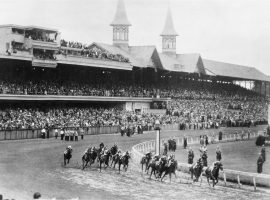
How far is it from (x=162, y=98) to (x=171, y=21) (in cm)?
2886

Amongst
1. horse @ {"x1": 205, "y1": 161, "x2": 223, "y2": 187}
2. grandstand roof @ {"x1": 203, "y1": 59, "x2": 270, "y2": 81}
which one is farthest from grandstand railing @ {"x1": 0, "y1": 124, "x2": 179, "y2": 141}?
grandstand roof @ {"x1": 203, "y1": 59, "x2": 270, "y2": 81}

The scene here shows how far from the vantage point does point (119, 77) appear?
5416 cm

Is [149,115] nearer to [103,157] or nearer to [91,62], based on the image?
[91,62]

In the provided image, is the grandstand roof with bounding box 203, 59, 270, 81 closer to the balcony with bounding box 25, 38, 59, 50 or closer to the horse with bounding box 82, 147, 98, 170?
the balcony with bounding box 25, 38, 59, 50

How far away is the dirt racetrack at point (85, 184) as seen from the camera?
54.4ft

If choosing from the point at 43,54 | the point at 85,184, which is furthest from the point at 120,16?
the point at 85,184

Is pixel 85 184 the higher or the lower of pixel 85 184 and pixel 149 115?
the lower

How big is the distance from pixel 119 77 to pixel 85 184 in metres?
36.2

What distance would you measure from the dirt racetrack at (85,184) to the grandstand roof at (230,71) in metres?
45.7

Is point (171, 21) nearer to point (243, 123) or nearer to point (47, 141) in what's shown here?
point (243, 123)

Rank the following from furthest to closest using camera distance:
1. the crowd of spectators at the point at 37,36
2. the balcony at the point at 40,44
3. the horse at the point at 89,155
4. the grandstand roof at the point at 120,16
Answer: the grandstand roof at the point at 120,16, the crowd of spectators at the point at 37,36, the balcony at the point at 40,44, the horse at the point at 89,155

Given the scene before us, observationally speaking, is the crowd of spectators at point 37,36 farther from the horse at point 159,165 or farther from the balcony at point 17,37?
the horse at point 159,165

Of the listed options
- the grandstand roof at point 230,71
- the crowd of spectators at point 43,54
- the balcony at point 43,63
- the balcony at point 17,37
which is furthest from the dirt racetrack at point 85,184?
the grandstand roof at point 230,71

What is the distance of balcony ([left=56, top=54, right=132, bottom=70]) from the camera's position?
44.1 meters
